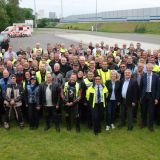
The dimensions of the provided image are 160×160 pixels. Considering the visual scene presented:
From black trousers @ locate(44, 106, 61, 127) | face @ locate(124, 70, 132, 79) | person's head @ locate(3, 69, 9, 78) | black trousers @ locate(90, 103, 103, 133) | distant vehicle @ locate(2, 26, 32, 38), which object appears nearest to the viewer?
face @ locate(124, 70, 132, 79)

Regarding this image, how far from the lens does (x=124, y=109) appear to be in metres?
9.54

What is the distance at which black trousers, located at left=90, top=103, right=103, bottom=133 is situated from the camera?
9091mm

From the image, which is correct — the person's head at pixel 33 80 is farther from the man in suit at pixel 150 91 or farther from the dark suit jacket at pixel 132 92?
the man in suit at pixel 150 91

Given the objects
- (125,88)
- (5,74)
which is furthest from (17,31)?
(125,88)

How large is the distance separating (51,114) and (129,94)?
8.02 ft

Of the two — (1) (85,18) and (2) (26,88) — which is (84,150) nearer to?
(2) (26,88)

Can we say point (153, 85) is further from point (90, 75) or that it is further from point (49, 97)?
point (49, 97)

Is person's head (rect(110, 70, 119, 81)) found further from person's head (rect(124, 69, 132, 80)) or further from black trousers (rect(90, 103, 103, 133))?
black trousers (rect(90, 103, 103, 133))

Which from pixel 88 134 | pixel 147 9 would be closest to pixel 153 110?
pixel 88 134

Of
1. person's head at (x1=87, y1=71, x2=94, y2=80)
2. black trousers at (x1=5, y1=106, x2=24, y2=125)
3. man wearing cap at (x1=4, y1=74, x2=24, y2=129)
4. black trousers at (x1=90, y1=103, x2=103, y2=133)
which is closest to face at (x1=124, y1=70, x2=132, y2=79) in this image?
person's head at (x1=87, y1=71, x2=94, y2=80)

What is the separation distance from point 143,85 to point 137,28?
2380 inches

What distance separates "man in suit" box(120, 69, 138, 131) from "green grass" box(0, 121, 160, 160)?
51 centimetres

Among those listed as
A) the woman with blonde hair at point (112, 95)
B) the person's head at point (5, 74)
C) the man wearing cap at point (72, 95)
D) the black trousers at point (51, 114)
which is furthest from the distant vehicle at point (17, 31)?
the woman with blonde hair at point (112, 95)

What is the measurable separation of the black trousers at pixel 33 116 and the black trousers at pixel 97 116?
178 cm
